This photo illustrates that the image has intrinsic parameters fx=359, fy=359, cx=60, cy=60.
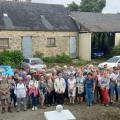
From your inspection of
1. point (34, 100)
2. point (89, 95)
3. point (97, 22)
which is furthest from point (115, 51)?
point (34, 100)

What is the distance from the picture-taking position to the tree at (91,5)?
6988cm

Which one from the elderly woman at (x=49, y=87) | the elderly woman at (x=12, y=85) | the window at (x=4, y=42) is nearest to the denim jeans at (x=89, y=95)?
the elderly woman at (x=49, y=87)

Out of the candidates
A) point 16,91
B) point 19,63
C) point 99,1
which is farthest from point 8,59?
point 99,1

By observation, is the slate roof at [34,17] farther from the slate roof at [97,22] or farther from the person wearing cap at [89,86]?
the person wearing cap at [89,86]

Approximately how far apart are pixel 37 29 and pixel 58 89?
22.4 meters

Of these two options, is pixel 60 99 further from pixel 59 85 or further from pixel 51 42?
pixel 51 42

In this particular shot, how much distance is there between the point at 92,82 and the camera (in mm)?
15922

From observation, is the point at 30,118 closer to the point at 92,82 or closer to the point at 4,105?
the point at 4,105

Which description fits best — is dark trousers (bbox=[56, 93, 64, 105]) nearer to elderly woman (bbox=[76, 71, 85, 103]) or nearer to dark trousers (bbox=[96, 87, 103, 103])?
elderly woman (bbox=[76, 71, 85, 103])

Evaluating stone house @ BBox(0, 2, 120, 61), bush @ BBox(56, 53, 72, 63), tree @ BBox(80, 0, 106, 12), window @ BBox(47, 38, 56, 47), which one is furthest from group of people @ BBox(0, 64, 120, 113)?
tree @ BBox(80, 0, 106, 12)

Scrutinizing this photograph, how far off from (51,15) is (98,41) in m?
7.91

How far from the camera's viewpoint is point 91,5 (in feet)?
230

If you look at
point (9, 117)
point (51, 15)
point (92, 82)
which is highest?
point (51, 15)

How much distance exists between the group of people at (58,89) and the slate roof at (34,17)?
20312mm
